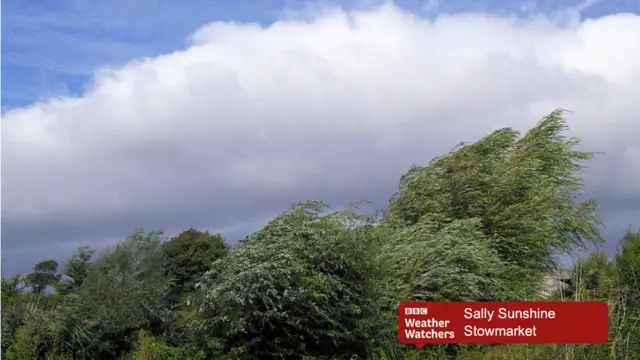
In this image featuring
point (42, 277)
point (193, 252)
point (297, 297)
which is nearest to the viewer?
point (297, 297)

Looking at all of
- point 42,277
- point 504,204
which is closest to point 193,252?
point 42,277

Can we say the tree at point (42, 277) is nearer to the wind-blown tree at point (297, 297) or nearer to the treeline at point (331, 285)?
the treeline at point (331, 285)

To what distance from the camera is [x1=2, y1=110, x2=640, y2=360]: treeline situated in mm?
10203

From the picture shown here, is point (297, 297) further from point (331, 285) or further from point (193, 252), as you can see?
point (193, 252)

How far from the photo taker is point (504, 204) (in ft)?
59.9

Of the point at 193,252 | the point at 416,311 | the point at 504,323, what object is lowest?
the point at 504,323

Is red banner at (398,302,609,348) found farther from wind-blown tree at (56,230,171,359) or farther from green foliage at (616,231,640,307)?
wind-blown tree at (56,230,171,359)

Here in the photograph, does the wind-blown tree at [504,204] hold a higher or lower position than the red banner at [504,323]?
higher

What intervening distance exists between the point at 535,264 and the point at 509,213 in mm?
1551

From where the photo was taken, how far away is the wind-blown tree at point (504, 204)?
1756cm

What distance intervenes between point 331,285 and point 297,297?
624mm

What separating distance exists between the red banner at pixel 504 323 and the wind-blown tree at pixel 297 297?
791 millimetres

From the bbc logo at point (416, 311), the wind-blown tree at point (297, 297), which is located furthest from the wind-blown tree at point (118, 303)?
the bbc logo at point (416, 311)

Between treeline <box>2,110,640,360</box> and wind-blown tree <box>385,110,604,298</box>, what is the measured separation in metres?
0.04
